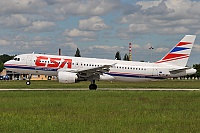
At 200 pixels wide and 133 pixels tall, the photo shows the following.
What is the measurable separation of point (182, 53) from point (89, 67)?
1261 cm

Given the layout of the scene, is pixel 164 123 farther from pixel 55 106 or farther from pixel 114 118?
pixel 55 106

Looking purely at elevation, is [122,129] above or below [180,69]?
below

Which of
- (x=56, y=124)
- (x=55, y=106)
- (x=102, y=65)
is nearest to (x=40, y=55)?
(x=102, y=65)

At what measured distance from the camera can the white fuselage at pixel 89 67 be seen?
4269 centimetres

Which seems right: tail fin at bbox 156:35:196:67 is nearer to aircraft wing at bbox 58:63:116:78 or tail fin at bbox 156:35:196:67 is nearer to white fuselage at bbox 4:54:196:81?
white fuselage at bbox 4:54:196:81

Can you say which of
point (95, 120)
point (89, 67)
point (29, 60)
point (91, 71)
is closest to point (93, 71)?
point (91, 71)

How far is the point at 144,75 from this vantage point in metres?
45.5

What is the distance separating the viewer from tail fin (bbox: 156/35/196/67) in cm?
4744

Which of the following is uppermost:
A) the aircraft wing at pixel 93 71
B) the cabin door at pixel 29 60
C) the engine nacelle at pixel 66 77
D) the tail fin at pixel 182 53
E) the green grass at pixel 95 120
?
the tail fin at pixel 182 53

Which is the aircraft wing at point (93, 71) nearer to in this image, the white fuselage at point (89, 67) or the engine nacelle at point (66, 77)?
the white fuselage at point (89, 67)

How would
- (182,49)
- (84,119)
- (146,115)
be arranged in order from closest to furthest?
1. (84,119)
2. (146,115)
3. (182,49)

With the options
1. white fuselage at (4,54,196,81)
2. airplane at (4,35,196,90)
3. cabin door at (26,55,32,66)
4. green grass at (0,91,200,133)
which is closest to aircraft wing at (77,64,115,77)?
airplane at (4,35,196,90)

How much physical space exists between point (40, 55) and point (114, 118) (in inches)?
1070

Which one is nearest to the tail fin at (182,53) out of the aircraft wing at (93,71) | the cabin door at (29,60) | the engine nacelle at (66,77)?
the aircraft wing at (93,71)
